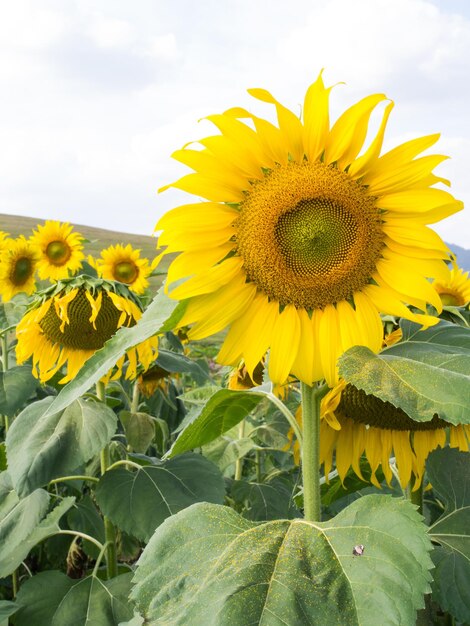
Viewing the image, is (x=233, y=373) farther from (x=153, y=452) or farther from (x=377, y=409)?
(x=153, y=452)

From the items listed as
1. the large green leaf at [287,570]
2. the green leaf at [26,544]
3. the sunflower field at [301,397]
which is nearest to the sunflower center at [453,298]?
the sunflower field at [301,397]

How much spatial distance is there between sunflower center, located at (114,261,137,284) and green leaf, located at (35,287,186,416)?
157 inches

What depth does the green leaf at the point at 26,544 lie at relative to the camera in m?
1.94

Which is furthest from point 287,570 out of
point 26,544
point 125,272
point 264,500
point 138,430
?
point 125,272

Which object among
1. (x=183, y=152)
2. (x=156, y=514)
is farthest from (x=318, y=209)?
(x=156, y=514)

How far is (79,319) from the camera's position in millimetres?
2354

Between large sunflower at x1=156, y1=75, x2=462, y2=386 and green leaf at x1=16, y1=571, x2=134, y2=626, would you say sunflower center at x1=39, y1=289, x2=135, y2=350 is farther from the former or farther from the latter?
large sunflower at x1=156, y1=75, x2=462, y2=386

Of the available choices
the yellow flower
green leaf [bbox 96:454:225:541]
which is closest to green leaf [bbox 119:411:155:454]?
green leaf [bbox 96:454:225:541]

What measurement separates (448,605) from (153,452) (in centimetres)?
292

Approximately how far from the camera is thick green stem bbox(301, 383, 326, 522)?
122cm

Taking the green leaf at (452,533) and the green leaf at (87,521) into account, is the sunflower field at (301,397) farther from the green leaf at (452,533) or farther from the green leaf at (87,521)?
the green leaf at (87,521)

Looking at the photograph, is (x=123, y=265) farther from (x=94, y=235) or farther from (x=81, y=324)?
(x=94, y=235)

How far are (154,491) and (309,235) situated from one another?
892 millimetres

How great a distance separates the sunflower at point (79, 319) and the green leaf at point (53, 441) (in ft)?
1.13
